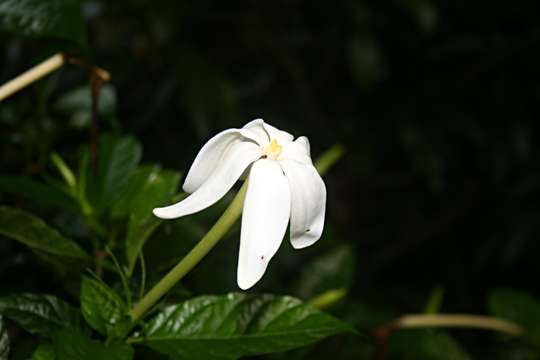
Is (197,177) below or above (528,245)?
below

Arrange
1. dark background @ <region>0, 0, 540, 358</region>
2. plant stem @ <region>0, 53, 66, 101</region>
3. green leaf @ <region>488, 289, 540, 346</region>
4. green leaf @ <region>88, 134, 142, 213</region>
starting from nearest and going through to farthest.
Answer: plant stem @ <region>0, 53, 66, 101</region>, green leaf @ <region>88, 134, 142, 213</region>, green leaf @ <region>488, 289, 540, 346</region>, dark background @ <region>0, 0, 540, 358</region>

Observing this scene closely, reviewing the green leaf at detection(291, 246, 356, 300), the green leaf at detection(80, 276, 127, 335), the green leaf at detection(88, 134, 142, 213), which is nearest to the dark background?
the green leaf at detection(291, 246, 356, 300)

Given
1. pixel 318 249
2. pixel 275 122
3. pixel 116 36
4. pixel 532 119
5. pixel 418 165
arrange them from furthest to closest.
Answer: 1. pixel 532 119
2. pixel 418 165
3. pixel 275 122
4. pixel 116 36
5. pixel 318 249

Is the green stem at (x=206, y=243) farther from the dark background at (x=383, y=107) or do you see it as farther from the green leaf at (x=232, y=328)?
the dark background at (x=383, y=107)

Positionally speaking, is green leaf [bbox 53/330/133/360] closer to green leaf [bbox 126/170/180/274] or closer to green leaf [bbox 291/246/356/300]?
green leaf [bbox 126/170/180/274]

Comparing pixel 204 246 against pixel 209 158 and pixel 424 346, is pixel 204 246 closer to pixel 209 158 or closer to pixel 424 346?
pixel 209 158

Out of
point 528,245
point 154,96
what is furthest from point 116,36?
point 528,245

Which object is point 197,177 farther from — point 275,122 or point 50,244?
point 275,122

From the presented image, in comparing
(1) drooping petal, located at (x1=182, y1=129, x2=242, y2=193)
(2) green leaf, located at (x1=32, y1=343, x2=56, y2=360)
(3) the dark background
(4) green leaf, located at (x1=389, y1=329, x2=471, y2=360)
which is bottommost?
(2) green leaf, located at (x1=32, y1=343, x2=56, y2=360)
